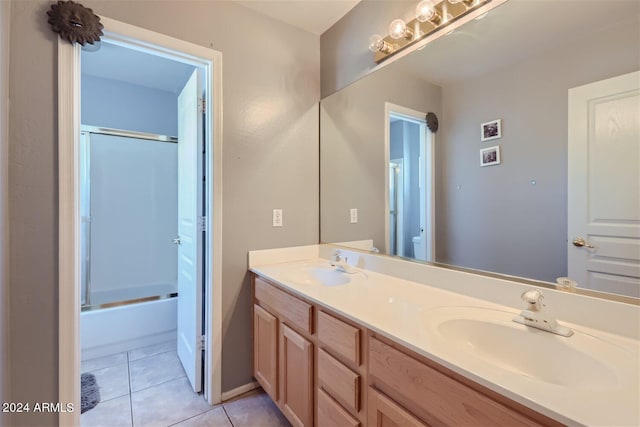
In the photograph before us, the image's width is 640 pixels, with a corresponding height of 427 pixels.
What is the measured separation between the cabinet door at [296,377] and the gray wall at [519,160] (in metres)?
0.77

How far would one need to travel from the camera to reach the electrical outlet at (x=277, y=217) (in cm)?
189

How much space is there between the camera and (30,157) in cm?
123

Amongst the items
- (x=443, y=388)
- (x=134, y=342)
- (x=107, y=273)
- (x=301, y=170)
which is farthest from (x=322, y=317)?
(x=107, y=273)

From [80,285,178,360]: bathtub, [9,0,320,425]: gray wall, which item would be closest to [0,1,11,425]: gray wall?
[9,0,320,425]: gray wall

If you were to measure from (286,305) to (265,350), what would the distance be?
1.41ft

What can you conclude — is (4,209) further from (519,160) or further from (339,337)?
(519,160)

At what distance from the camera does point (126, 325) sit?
2.33 m

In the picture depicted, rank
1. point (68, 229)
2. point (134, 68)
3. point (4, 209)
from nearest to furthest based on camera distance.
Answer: point (4, 209)
point (68, 229)
point (134, 68)

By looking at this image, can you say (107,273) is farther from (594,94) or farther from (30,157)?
(594,94)

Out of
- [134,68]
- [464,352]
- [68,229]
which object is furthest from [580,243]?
[134,68]

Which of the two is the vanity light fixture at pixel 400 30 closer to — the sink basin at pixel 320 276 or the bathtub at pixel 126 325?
the sink basin at pixel 320 276

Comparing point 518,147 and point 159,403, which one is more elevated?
point 518,147

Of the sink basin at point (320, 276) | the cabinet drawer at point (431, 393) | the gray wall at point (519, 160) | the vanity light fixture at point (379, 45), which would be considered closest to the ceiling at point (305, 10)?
the vanity light fixture at point (379, 45)

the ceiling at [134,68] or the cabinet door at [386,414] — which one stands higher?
the ceiling at [134,68]
